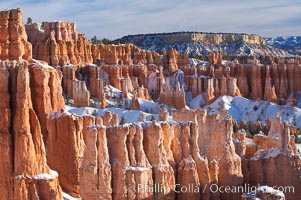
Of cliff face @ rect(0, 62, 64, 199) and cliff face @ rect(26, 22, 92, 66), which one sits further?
cliff face @ rect(26, 22, 92, 66)

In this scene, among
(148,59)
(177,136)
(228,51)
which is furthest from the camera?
(228,51)

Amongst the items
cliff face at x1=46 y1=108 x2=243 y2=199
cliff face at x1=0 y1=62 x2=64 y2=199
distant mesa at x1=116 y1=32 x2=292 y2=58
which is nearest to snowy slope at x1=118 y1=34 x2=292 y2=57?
distant mesa at x1=116 y1=32 x2=292 y2=58

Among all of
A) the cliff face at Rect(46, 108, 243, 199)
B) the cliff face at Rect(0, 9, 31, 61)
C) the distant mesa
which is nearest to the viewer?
the cliff face at Rect(46, 108, 243, 199)

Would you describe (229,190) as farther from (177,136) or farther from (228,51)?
(228,51)

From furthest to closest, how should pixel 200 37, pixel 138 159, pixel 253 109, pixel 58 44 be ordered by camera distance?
1. pixel 200 37
2. pixel 58 44
3. pixel 253 109
4. pixel 138 159

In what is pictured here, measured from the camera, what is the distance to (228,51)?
125750mm

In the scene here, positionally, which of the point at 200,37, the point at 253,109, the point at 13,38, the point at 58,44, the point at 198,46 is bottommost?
the point at 253,109

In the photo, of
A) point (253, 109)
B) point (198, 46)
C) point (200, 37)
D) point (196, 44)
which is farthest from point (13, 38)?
point (200, 37)

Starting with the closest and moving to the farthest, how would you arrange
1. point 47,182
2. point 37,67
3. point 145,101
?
point 47,182 < point 37,67 < point 145,101

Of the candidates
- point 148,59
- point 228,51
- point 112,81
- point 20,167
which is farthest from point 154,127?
point 228,51

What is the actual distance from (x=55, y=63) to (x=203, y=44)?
73.8 meters

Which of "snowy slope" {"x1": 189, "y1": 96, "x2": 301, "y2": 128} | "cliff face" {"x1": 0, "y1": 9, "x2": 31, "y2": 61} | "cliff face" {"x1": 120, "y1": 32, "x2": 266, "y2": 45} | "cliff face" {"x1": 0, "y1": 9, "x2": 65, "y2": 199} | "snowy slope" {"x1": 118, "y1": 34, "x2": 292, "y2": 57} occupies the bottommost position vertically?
"snowy slope" {"x1": 189, "y1": 96, "x2": 301, "y2": 128}

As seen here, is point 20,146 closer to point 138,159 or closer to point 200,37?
point 138,159

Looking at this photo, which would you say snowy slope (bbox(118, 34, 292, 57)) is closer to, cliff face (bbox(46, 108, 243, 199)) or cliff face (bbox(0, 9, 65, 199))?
cliff face (bbox(46, 108, 243, 199))
